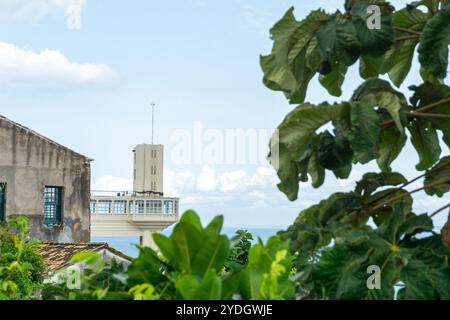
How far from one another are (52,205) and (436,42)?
16353 millimetres

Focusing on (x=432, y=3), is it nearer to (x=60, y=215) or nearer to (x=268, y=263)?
(x=268, y=263)

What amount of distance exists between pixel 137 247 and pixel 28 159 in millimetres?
15819

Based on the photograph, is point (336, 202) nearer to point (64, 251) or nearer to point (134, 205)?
point (64, 251)

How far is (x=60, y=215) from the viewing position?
18.3 m

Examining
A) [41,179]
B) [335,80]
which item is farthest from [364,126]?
[41,179]

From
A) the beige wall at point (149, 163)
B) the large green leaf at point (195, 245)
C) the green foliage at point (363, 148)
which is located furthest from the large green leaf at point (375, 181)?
the beige wall at point (149, 163)

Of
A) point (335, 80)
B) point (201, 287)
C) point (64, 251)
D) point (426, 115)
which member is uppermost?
point (335, 80)

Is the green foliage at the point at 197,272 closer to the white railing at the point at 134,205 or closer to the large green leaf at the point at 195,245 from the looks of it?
the large green leaf at the point at 195,245

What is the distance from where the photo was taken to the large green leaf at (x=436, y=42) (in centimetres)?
262

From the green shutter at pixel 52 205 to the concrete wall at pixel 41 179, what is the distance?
0.40 feet

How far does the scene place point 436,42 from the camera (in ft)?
8.64

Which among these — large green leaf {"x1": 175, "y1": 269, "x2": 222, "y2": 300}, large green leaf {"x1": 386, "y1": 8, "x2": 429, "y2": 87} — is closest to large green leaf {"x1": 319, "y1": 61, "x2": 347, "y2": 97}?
large green leaf {"x1": 386, "y1": 8, "x2": 429, "y2": 87}
